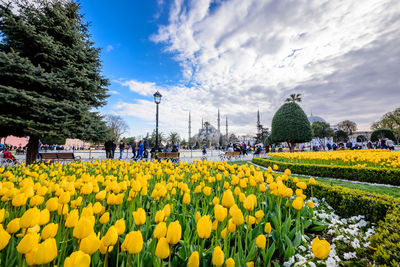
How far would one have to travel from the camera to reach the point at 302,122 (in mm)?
25953

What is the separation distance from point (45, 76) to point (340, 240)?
40.2 feet

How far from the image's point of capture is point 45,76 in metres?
9.19

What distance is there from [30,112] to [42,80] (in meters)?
1.60

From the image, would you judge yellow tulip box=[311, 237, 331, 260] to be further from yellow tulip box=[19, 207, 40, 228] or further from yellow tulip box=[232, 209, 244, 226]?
yellow tulip box=[19, 207, 40, 228]

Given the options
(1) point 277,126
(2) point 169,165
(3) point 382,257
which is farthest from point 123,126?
(3) point 382,257

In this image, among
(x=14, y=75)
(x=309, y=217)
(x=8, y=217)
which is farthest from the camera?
(x=14, y=75)

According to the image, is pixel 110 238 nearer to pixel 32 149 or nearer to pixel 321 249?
pixel 321 249

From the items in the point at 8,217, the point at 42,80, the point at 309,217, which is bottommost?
the point at 309,217

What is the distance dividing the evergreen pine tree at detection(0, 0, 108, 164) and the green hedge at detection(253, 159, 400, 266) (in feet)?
34.6

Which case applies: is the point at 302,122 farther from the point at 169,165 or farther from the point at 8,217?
the point at 8,217

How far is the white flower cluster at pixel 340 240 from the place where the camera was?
2.12 meters

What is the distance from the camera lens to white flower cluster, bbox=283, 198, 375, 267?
212 cm

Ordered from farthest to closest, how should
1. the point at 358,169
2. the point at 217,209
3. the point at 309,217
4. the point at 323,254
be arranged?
the point at 358,169 → the point at 309,217 → the point at 217,209 → the point at 323,254

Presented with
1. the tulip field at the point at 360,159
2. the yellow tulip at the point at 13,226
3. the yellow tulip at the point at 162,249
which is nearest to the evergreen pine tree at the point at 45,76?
the yellow tulip at the point at 13,226
